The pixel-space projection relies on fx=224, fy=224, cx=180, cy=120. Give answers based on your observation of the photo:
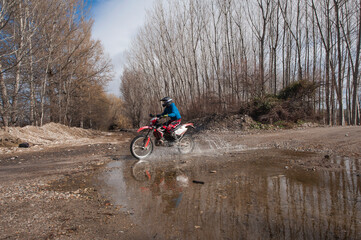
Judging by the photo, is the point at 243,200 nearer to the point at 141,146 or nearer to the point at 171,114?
the point at 141,146

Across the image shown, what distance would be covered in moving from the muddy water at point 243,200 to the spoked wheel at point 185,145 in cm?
237

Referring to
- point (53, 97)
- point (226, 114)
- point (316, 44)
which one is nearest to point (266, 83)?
point (226, 114)

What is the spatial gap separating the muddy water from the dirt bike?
170cm

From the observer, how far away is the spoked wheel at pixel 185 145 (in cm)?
793

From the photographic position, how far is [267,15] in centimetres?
1908

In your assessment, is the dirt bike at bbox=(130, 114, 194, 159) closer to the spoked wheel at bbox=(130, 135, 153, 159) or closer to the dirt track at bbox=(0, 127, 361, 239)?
the spoked wheel at bbox=(130, 135, 153, 159)

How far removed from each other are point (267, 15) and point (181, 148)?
1661cm

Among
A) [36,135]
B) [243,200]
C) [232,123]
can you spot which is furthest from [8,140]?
[232,123]

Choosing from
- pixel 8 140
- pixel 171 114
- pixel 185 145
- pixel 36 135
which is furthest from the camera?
pixel 36 135

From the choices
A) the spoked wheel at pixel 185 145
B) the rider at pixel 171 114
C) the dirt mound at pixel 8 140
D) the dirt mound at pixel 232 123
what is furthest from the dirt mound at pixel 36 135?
the dirt mound at pixel 232 123

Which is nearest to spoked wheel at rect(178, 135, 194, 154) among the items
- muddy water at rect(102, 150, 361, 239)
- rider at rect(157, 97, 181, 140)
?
rider at rect(157, 97, 181, 140)

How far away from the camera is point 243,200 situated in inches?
126

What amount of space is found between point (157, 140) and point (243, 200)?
4720mm

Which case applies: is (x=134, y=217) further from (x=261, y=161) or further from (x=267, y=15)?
(x=267, y=15)
